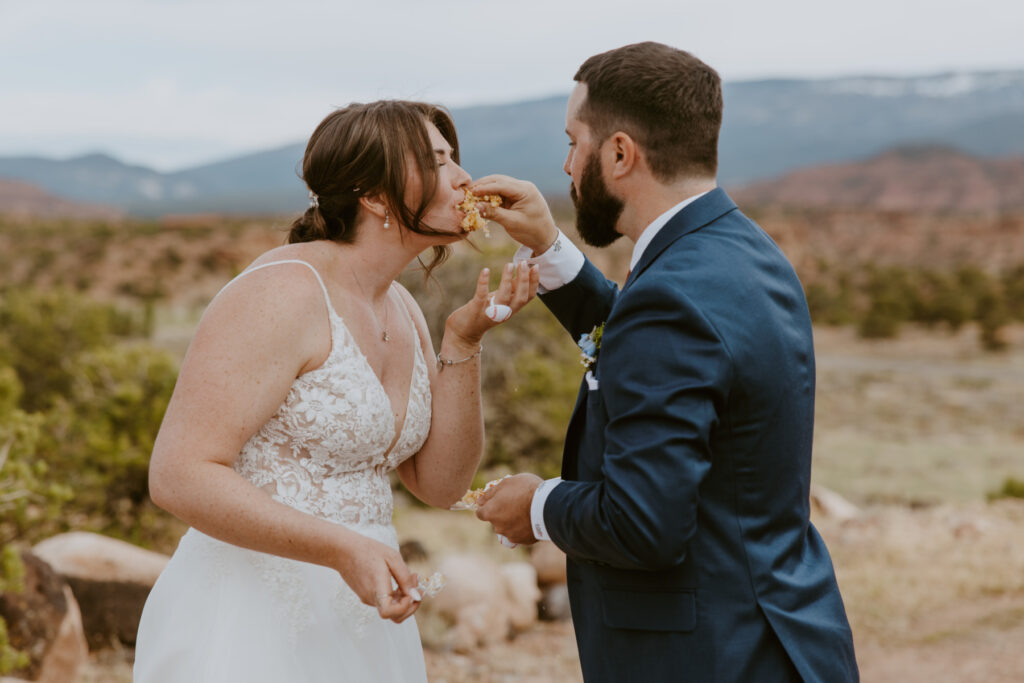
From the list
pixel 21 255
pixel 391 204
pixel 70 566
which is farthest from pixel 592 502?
pixel 21 255

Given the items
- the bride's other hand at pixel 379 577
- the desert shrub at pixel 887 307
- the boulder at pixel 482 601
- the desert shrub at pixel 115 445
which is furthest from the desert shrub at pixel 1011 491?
the desert shrub at pixel 887 307

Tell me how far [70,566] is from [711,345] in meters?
5.58

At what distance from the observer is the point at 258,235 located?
5253cm

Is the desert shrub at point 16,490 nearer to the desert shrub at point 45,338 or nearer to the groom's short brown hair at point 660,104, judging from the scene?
the groom's short brown hair at point 660,104

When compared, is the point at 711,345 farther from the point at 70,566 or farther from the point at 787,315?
the point at 70,566

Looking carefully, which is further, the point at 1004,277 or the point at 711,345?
the point at 1004,277

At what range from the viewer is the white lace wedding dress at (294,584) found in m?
2.52

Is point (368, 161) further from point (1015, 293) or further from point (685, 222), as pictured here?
point (1015, 293)

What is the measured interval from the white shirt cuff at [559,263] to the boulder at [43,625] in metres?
3.81

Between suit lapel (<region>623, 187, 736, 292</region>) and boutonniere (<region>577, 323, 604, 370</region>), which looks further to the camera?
boutonniere (<region>577, 323, 604, 370</region>)

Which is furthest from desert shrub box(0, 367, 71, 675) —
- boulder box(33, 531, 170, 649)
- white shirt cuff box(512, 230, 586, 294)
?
white shirt cuff box(512, 230, 586, 294)

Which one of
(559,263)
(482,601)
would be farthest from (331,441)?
(482,601)

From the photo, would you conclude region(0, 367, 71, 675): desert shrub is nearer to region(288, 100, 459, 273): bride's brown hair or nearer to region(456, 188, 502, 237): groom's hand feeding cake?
region(288, 100, 459, 273): bride's brown hair

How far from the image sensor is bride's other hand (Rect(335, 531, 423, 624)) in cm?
220
